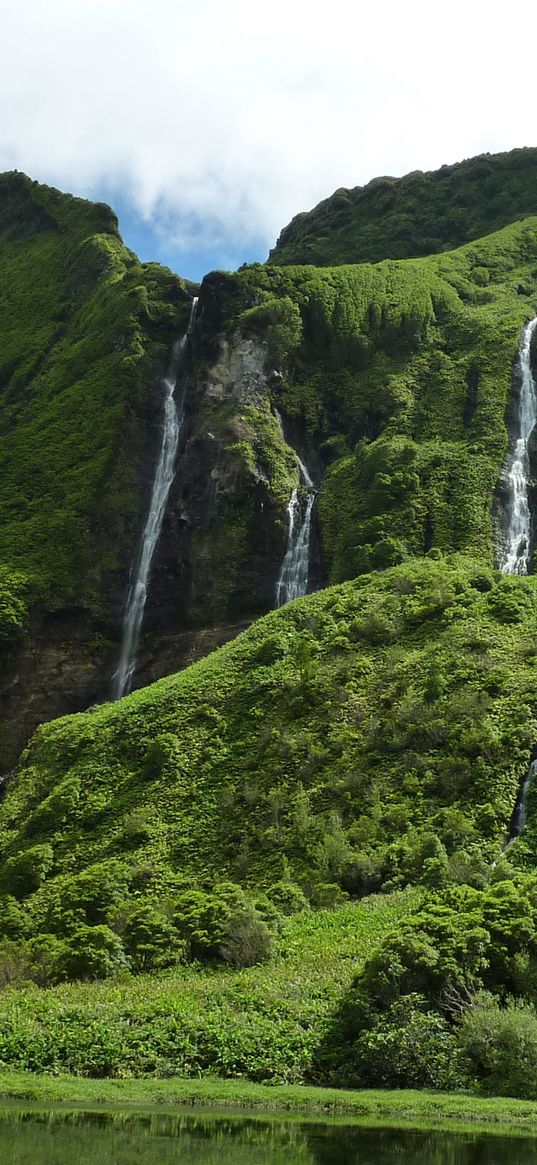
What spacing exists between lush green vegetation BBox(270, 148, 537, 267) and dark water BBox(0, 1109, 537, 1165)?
9305 cm

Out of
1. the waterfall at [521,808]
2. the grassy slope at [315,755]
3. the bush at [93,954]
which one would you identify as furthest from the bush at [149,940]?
the waterfall at [521,808]

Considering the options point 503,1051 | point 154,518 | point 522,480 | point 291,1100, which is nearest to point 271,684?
point 154,518

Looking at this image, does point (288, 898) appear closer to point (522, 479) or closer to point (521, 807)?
point (521, 807)

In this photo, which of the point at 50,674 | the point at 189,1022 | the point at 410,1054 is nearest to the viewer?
the point at 410,1054

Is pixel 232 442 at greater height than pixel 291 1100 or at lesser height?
greater

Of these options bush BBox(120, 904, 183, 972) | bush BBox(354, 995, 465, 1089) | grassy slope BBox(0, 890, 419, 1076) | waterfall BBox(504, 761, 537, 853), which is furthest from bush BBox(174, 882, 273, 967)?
waterfall BBox(504, 761, 537, 853)

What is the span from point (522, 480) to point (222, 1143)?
55.5 m

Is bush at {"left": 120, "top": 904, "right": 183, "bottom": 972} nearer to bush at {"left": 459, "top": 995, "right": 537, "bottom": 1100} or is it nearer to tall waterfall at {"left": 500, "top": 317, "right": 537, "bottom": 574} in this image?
bush at {"left": 459, "top": 995, "right": 537, "bottom": 1100}

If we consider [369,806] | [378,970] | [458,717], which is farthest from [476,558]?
[378,970]

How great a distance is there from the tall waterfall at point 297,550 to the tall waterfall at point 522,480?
1135 cm

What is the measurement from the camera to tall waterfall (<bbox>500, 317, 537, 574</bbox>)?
65.3 meters

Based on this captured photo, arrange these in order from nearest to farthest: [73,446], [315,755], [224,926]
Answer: [224,926] → [315,755] → [73,446]

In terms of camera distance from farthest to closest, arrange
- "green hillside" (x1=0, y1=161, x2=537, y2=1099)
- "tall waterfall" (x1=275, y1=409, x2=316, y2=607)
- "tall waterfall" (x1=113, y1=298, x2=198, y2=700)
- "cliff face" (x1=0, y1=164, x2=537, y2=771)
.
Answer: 1. "tall waterfall" (x1=275, y1=409, x2=316, y2=607)
2. "cliff face" (x1=0, y1=164, x2=537, y2=771)
3. "tall waterfall" (x1=113, y1=298, x2=198, y2=700)
4. "green hillside" (x1=0, y1=161, x2=537, y2=1099)

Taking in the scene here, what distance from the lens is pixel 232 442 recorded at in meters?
72.0
